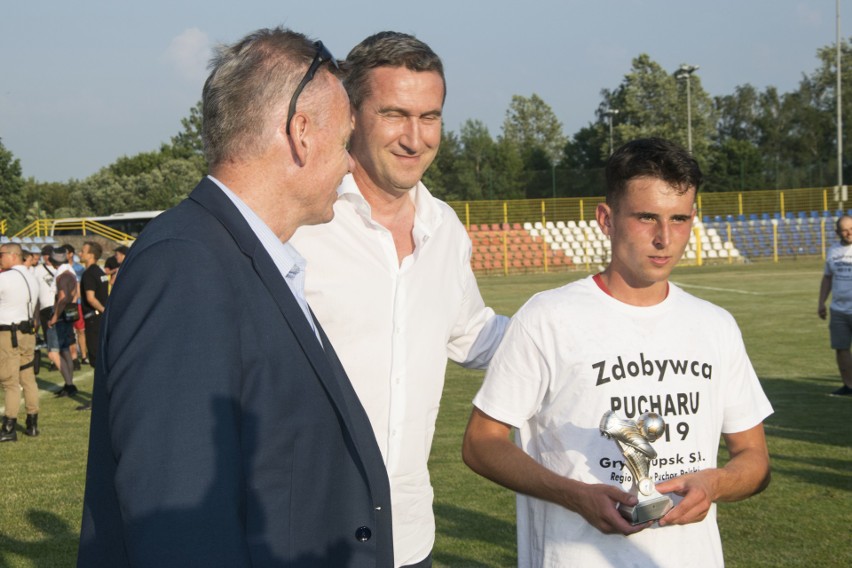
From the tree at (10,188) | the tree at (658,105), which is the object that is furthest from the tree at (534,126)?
the tree at (10,188)

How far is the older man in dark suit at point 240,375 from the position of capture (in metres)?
1.70

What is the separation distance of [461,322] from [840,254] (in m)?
10.5

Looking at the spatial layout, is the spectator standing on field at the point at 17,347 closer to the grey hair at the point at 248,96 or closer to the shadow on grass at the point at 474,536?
the shadow on grass at the point at 474,536

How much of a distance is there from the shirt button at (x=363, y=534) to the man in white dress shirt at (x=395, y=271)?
1099mm

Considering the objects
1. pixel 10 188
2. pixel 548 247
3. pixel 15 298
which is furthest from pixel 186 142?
pixel 15 298

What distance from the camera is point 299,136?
215 cm

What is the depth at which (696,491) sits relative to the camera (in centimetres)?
274

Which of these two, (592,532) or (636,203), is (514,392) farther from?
(636,203)

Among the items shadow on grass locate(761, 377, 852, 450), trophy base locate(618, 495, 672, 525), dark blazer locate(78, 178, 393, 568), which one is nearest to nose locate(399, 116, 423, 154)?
dark blazer locate(78, 178, 393, 568)

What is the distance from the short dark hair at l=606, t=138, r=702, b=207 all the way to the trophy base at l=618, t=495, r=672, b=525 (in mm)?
1073

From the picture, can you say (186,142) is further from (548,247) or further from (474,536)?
(474,536)

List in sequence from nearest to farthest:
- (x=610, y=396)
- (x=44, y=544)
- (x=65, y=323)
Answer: (x=610, y=396) → (x=44, y=544) → (x=65, y=323)

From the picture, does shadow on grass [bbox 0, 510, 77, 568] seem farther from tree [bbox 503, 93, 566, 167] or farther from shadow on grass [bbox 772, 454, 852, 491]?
tree [bbox 503, 93, 566, 167]

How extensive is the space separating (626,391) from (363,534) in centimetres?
116
